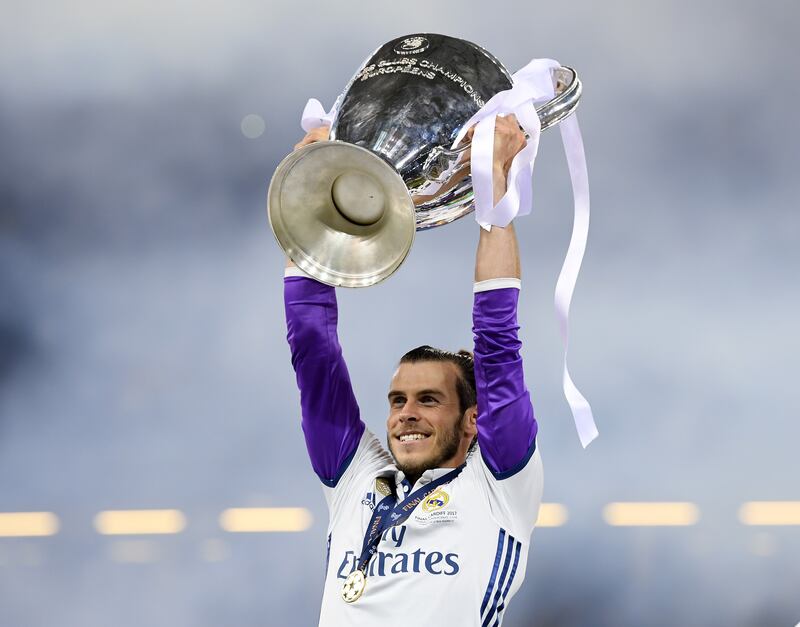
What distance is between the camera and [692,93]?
4.05 meters

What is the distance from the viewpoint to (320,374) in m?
2.46

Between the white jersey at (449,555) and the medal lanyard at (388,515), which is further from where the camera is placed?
the medal lanyard at (388,515)

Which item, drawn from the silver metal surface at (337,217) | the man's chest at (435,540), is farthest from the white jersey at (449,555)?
the silver metal surface at (337,217)

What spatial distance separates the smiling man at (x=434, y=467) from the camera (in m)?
2.17

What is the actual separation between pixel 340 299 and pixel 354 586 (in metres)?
1.89

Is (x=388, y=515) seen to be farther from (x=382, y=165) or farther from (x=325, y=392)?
(x=382, y=165)

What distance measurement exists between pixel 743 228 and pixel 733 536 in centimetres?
105

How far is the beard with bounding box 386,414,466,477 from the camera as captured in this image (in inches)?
93.9

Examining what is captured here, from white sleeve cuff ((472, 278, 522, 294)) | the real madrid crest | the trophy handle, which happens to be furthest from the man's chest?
the trophy handle

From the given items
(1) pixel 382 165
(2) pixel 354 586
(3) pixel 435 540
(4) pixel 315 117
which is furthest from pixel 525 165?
(2) pixel 354 586

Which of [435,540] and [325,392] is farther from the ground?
[325,392]

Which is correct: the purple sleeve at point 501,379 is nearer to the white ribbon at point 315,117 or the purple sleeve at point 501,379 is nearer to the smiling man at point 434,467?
the smiling man at point 434,467

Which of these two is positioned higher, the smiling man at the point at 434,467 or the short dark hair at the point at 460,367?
the short dark hair at the point at 460,367

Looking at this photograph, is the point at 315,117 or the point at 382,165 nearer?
the point at 382,165
